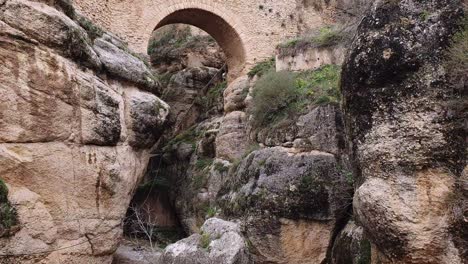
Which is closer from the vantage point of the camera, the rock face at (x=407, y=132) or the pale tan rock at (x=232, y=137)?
the rock face at (x=407, y=132)

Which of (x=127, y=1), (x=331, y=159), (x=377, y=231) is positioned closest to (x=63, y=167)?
(x=331, y=159)

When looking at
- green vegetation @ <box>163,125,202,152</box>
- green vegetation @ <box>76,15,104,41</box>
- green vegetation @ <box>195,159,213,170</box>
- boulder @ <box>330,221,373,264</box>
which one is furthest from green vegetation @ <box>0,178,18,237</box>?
green vegetation @ <box>163,125,202,152</box>

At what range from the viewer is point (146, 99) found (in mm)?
9289

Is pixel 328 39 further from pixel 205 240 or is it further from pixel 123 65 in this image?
pixel 205 240

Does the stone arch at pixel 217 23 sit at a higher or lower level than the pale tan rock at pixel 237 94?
higher

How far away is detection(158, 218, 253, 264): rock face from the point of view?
5.18 metres

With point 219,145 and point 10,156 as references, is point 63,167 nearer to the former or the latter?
point 10,156

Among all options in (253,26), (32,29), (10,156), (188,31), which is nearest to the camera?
(10,156)

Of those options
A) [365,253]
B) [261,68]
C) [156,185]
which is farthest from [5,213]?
[261,68]

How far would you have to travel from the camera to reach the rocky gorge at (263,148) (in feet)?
13.9

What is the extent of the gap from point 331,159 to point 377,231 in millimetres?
3375

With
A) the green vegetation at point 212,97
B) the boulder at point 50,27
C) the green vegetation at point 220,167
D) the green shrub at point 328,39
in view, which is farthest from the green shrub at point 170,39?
the boulder at point 50,27

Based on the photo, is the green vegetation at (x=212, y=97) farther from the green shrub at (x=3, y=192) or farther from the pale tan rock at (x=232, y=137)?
the green shrub at (x=3, y=192)

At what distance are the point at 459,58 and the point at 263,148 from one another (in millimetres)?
5002
